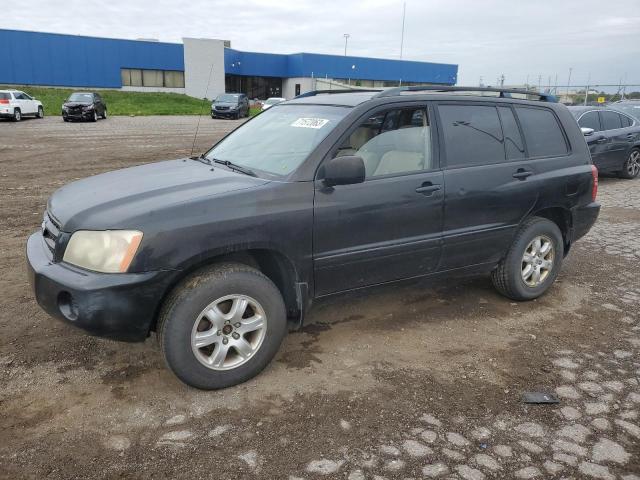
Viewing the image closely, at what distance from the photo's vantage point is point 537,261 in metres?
4.80

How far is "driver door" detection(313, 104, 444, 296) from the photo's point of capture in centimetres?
354

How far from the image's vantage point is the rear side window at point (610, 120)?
11.1 meters

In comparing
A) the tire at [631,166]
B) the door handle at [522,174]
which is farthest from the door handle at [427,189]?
the tire at [631,166]

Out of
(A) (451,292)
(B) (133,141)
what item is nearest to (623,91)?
(B) (133,141)

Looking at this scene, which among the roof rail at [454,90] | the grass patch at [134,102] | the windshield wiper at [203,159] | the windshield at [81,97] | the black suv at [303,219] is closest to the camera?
the black suv at [303,219]

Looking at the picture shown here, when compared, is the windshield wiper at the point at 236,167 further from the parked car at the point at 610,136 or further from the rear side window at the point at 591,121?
the rear side window at the point at 591,121

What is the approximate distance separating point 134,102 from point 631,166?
39.0 m

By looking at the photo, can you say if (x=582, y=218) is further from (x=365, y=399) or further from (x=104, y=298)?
(x=104, y=298)

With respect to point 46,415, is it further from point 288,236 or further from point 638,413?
point 638,413

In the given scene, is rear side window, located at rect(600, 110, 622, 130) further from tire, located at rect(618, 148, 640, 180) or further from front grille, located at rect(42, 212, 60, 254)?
front grille, located at rect(42, 212, 60, 254)

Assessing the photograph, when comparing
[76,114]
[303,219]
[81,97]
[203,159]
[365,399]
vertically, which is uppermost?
[81,97]

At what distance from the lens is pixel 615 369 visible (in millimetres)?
3684

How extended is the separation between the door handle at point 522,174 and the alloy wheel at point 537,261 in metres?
0.59

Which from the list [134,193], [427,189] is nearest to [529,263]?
[427,189]
